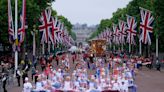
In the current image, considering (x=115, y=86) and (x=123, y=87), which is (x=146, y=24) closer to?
(x=123, y=87)

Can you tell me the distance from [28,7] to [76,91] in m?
36.7

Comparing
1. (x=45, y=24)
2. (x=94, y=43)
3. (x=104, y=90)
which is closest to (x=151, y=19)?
(x=45, y=24)

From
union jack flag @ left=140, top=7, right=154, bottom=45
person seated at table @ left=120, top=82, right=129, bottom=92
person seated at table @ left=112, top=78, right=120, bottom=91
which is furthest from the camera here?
union jack flag @ left=140, top=7, right=154, bottom=45

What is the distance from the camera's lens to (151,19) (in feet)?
170

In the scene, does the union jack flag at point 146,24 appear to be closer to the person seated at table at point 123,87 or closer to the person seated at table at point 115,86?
the person seated at table at point 123,87

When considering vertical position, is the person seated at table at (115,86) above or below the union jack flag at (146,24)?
below

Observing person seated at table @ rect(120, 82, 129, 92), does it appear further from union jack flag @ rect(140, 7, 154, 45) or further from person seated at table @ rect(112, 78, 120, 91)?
union jack flag @ rect(140, 7, 154, 45)

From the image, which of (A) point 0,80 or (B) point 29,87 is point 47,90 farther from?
(A) point 0,80

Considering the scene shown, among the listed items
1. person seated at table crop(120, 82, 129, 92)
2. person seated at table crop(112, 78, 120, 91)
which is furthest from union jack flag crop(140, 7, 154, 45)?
person seated at table crop(112, 78, 120, 91)

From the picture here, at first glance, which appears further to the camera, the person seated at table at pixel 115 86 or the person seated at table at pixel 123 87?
the person seated at table at pixel 123 87

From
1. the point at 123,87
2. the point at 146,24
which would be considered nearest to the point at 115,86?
the point at 123,87

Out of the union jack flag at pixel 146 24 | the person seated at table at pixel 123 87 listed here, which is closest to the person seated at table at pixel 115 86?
the person seated at table at pixel 123 87

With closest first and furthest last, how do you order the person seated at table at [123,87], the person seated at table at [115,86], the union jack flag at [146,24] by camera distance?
the person seated at table at [115,86], the person seated at table at [123,87], the union jack flag at [146,24]

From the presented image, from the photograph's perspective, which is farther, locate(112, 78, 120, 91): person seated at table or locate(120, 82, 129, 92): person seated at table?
locate(120, 82, 129, 92): person seated at table
